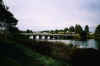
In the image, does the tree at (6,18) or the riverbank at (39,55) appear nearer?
the riverbank at (39,55)

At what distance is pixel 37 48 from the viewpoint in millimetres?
10953

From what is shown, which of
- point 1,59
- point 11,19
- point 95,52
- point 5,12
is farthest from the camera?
point 11,19

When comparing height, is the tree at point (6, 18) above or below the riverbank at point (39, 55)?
above

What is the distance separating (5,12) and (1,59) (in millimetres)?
11657

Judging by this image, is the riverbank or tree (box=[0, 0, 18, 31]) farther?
tree (box=[0, 0, 18, 31])

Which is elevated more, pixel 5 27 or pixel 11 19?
pixel 11 19

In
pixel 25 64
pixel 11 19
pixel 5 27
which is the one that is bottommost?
pixel 25 64

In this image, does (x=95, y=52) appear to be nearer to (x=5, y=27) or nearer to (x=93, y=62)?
(x=93, y=62)

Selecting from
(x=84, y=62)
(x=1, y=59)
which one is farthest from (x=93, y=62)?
(x=1, y=59)

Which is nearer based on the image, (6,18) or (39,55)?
(39,55)

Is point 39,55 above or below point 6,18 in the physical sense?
below

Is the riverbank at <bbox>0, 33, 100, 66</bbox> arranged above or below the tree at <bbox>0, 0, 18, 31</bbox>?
below

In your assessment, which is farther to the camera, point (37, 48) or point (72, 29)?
point (72, 29)

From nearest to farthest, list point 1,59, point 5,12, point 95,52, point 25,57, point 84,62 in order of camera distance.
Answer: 1. point 1,59
2. point 25,57
3. point 84,62
4. point 95,52
5. point 5,12
